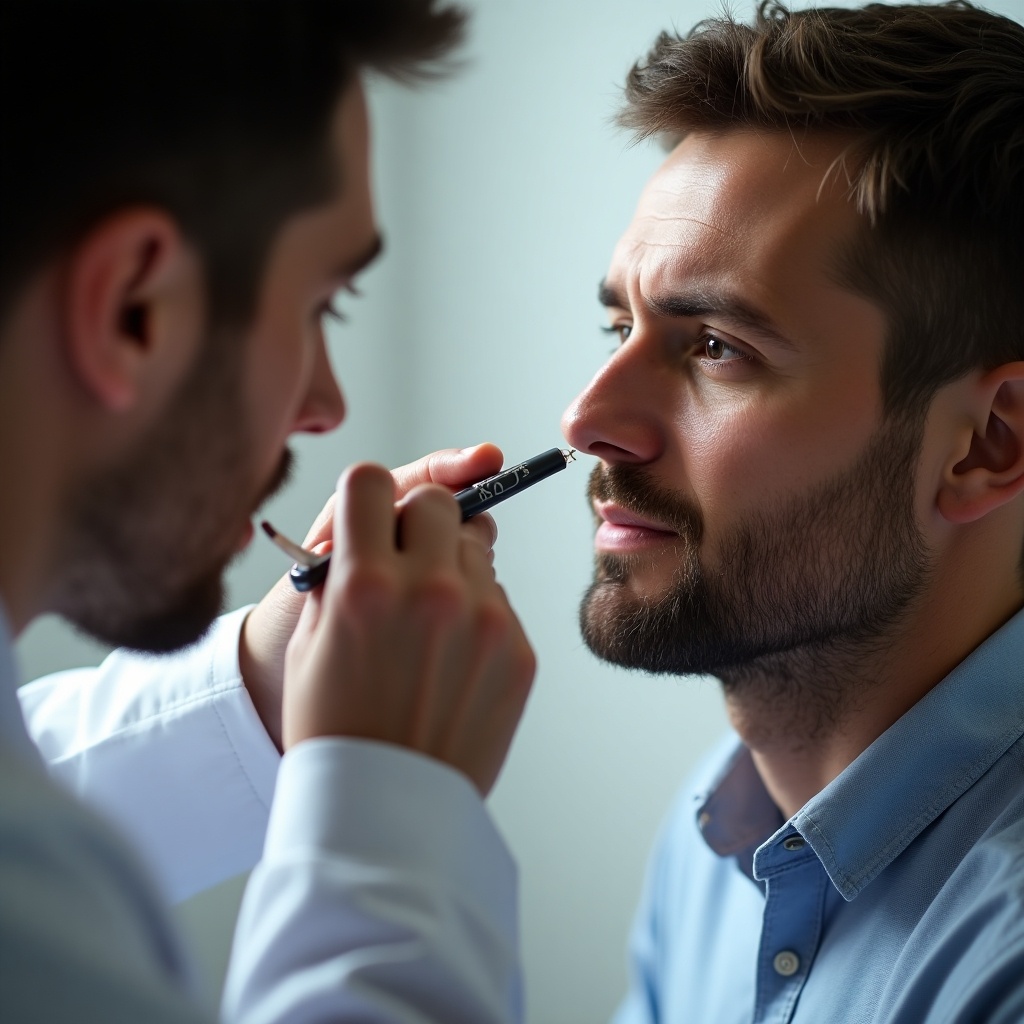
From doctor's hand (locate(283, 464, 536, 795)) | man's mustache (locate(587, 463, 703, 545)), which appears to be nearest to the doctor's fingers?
doctor's hand (locate(283, 464, 536, 795))

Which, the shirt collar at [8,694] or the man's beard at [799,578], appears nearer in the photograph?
the shirt collar at [8,694]

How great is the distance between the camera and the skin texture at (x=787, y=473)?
43.7 inches

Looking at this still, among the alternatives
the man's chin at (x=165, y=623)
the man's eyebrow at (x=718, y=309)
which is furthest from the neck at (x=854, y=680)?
the man's chin at (x=165, y=623)

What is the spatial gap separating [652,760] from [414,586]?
4.31ft

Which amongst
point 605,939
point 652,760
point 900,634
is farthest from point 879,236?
point 605,939

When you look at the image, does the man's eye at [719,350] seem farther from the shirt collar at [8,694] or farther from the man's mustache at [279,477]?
the shirt collar at [8,694]

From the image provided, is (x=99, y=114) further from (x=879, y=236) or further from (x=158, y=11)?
(x=879, y=236)

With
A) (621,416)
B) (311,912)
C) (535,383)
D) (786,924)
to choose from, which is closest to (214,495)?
(311,912)

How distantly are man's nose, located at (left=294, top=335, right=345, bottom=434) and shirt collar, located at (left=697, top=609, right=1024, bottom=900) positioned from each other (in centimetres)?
61

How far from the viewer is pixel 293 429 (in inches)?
32.5

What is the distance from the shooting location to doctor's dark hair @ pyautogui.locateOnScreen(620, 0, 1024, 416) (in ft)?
3.65

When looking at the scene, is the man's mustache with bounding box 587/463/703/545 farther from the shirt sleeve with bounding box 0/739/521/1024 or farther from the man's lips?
the shirt sleeve with bounding box 0/739/521/1024

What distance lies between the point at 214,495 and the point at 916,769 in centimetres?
73

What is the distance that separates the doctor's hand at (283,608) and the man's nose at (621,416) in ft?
0.32
